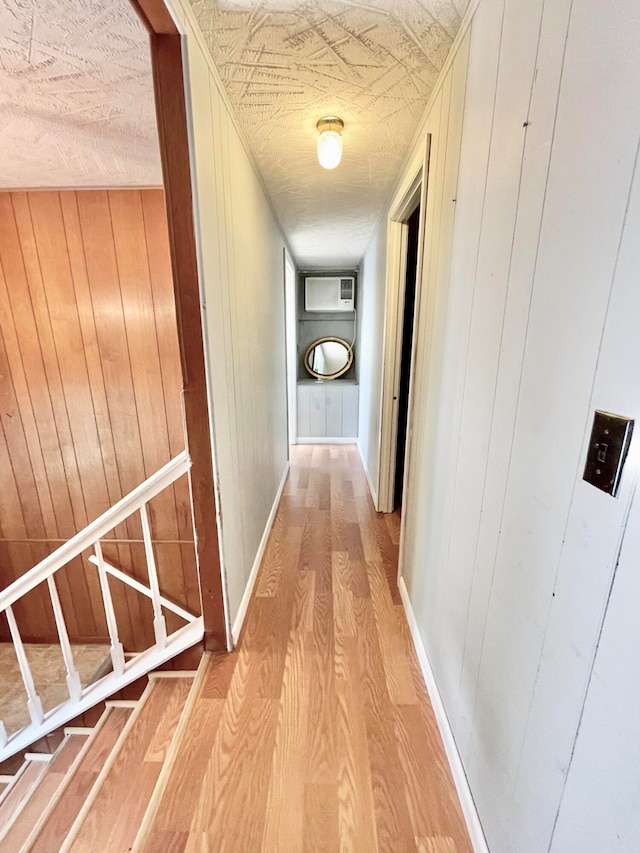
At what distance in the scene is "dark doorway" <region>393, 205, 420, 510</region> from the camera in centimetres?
257

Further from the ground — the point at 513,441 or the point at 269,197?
the point at 269,197

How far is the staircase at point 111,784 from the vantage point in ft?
3.45

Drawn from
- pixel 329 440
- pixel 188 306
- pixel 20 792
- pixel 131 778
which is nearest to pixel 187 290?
pixel 188 306

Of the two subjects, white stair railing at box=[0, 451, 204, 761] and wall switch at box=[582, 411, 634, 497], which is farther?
white stair railing at box=[0, 451, 204, 761]

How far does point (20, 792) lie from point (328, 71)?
3.62 m

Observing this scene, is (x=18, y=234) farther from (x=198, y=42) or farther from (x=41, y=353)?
(x=198, y=42)

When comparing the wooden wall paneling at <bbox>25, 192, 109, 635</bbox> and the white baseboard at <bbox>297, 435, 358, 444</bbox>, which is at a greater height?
the wooden wall paneling at <bbox>25, 192, 109, 635</bbox>

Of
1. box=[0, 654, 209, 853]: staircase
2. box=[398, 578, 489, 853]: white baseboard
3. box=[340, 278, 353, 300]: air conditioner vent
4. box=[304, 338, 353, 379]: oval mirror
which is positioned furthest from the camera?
box=[304, 338, 353, 379]: oval mirror

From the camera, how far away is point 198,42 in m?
1.11

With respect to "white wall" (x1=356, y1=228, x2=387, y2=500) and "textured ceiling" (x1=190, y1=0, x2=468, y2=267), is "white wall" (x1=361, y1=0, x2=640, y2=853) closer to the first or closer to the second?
"textured ceiling" (x1=190, y1=0, x2=468, y2=267)

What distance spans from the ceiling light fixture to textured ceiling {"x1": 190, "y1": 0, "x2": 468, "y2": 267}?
3 centimetres

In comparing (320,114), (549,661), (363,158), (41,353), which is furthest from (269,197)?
(549,661)

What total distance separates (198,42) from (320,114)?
0.57 m

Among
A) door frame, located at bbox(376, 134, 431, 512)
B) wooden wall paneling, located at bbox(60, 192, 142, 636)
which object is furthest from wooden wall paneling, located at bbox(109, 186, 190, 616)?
door frame, located at bbox(376, 134, 431, 512)
